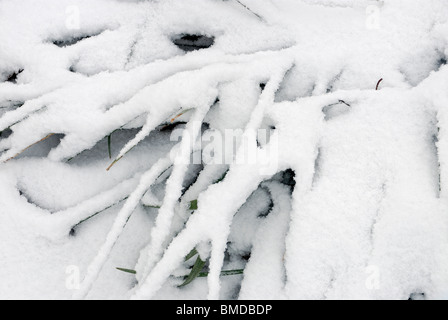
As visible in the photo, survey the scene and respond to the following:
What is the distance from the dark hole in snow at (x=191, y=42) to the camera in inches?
30.0

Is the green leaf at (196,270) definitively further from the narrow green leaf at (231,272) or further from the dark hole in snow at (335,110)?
the dark hole in snow at (335,110)

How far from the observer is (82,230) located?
2.17ft

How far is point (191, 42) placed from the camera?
2.51ft

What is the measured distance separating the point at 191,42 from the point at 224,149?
0.25 meters

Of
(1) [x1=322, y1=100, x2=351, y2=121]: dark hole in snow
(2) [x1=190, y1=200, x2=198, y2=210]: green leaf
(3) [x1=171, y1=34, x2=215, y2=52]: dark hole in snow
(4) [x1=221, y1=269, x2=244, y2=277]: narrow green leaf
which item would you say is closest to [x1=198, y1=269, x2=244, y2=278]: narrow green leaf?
(4) [x1=221, y1=269, x2=244, y2=277]: narrow green leaf

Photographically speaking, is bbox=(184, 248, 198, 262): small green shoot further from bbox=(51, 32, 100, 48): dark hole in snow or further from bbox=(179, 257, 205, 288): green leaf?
bbox=(51, 32, 100, 48): dark hole in snow

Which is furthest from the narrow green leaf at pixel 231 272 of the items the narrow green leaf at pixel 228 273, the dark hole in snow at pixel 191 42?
the dark hole in snow at pixel 191 42

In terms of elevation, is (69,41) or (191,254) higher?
(69,41)

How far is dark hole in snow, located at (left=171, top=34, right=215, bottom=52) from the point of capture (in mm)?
761

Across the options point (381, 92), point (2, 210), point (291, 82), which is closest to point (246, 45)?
point (291, 82)

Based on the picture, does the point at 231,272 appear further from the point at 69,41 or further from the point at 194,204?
the point at 69,41

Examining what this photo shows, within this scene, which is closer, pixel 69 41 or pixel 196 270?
pixel 196 270

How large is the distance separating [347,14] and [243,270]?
49 centimetres

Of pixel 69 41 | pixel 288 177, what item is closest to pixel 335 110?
pixel 288 177
